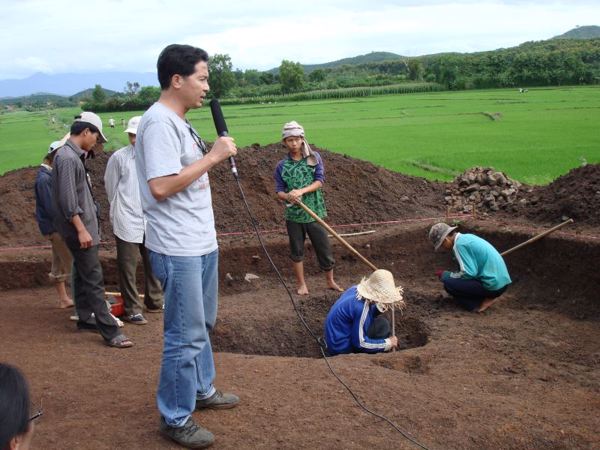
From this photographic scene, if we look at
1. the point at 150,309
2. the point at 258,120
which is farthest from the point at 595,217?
the point at 258,120

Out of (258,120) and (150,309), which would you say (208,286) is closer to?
(150,309)

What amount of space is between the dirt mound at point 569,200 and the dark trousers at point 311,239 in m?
3.50

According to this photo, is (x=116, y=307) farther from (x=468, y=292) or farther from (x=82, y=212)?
(x=468, y=292)

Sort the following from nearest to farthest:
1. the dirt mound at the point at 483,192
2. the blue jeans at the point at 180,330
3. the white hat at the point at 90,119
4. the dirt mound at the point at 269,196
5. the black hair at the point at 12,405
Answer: the black hair at the point at 12,405
the blue jeans at the point at 180,330
the white hat at the point at 90,119
the dirt mound at the point at 483,192
the dirt mound at the point at 269,196

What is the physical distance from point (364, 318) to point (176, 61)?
3280 mm

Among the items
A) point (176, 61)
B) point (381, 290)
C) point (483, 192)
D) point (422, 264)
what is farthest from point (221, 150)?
point (483, 192)

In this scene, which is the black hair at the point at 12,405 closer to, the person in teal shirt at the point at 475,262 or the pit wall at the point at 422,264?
the person in teal shirt at the point at 475,262

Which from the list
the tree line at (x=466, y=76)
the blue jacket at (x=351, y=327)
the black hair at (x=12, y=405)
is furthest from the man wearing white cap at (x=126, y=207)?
the tree line at (x=466, y=76)

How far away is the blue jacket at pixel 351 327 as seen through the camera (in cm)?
605

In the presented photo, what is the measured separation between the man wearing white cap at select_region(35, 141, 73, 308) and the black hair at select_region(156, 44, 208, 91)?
3.17 meters

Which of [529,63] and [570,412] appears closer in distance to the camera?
[570,412]

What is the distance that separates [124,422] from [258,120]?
28.3 meters

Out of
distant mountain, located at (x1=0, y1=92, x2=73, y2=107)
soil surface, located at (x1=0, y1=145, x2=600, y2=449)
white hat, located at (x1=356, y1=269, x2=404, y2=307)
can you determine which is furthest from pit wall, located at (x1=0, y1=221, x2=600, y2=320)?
distant mountain, located at (x1=0, y1=92, x2=73, y2=107)

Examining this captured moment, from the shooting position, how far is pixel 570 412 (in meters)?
4.63
